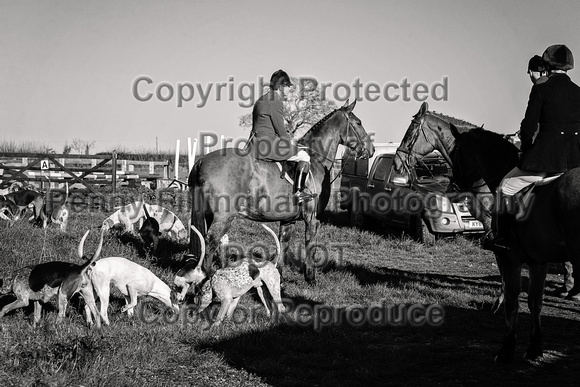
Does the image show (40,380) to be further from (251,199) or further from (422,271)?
(422,271)

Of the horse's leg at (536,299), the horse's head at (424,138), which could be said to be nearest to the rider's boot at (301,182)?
the horse's head at (424,138)

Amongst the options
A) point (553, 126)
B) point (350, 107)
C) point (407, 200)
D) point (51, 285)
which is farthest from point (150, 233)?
point (553, 126)

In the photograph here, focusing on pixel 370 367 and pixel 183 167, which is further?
pixel 183 167

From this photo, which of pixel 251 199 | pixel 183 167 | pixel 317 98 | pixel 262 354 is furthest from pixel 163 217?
pixel 317 98

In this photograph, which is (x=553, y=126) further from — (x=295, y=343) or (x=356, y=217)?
(x=356, y=217)

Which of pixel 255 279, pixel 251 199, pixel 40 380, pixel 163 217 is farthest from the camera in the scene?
pixel 163 217

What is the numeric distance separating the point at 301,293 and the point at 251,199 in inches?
66.5

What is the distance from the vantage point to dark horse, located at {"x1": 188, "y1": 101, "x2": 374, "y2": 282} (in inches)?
372

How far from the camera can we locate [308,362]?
6.00 metres

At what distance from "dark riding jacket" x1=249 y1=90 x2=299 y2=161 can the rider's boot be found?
0.38 meters

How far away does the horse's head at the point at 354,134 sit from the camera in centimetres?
1127

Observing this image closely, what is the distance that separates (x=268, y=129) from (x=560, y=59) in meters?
4.79

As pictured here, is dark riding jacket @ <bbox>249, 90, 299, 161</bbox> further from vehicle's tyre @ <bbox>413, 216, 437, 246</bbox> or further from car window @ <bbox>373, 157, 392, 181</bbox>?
car window @ <bbox>373, 157, 392, 181</bbox>

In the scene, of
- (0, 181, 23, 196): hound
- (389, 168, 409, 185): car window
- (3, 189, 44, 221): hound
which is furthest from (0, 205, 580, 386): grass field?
(0, 181, 23, 196): hound
